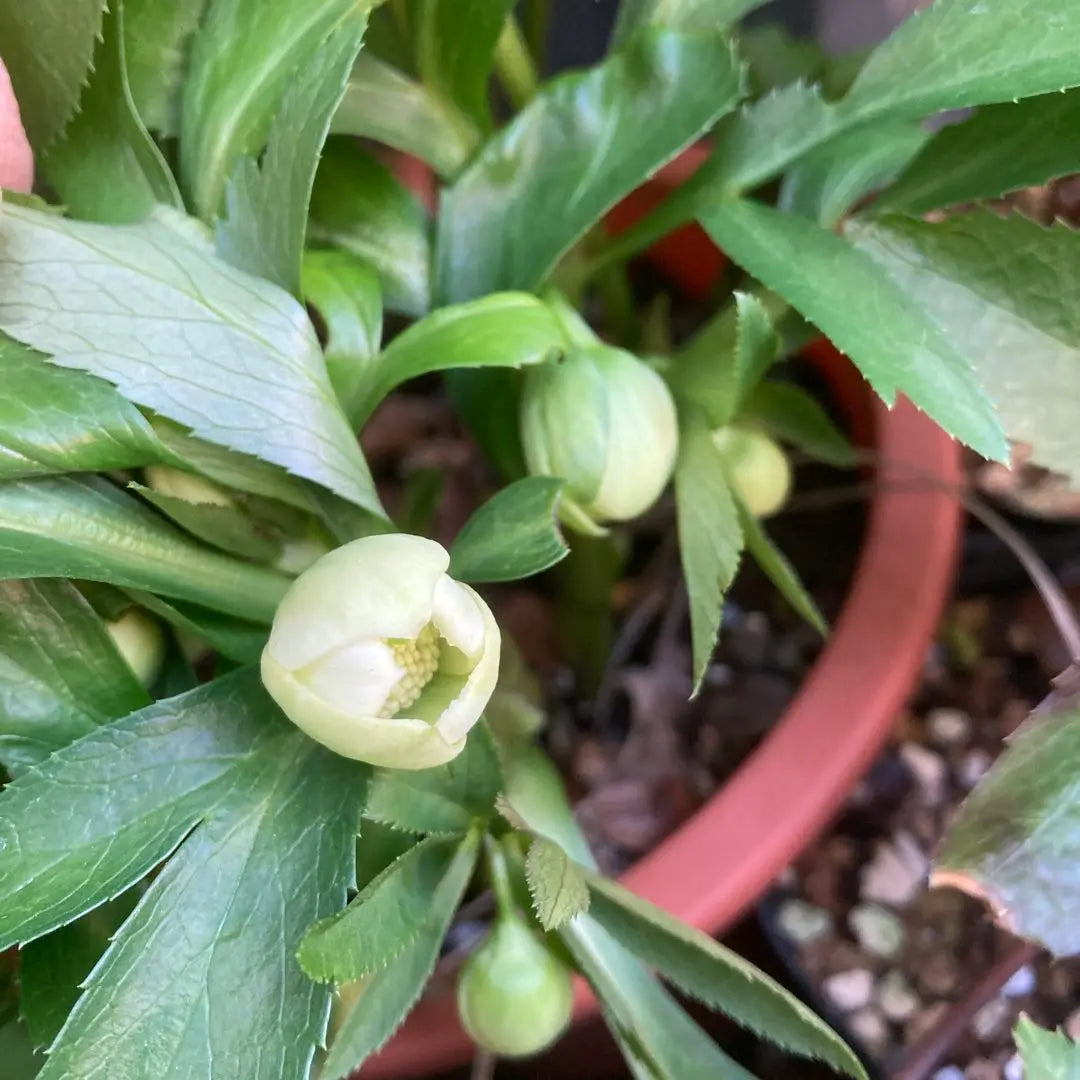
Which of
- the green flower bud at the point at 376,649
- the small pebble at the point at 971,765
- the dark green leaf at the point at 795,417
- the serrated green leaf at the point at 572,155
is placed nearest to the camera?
the green flower bud at the point at 376,649

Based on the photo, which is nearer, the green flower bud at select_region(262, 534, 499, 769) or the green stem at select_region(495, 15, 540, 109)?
the green flower bud at select_region(262, 534, 499, 769)

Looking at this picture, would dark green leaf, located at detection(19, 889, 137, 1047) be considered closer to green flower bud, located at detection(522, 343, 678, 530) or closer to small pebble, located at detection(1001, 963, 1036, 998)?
green flower bud, located at detection(522, 343, 678, 530)

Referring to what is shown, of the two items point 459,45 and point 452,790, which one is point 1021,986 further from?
point 459,45

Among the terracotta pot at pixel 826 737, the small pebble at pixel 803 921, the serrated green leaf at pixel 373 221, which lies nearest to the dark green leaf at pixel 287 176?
the serrated green leaf at pixel 373 221

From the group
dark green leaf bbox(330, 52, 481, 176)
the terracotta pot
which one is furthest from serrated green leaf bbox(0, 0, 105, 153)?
the terracotta pot

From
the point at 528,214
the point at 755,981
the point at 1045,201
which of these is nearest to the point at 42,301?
the point at 528,214

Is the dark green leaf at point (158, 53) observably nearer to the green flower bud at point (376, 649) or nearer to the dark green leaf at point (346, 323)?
the dark green leaf at point (346, 323)

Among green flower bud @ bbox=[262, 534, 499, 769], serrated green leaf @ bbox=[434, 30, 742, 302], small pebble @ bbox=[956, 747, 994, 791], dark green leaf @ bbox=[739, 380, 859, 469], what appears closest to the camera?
green flower bud @ bbox=[262, 534, 499, 769]
